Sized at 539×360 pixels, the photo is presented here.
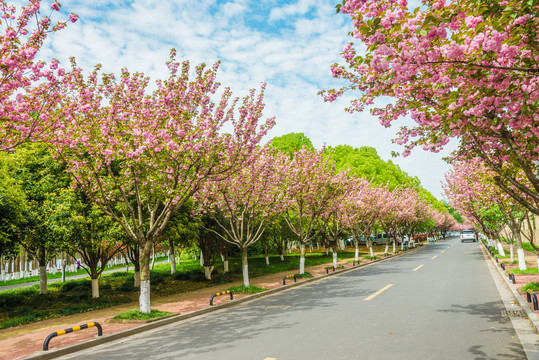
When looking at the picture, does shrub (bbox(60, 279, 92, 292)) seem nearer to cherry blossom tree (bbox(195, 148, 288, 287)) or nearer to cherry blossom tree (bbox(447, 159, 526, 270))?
cherry blossom tree (bbox(195, 148, 288, 287))

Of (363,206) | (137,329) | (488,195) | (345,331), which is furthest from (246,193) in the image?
(363,206)

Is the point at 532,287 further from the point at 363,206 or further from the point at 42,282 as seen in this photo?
the point at 42,282

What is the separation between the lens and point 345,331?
8.40m

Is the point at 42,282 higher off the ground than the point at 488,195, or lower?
lower

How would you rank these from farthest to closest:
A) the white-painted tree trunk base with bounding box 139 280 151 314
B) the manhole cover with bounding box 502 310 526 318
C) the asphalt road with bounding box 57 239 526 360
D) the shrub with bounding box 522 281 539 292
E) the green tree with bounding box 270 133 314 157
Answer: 1. the green tree with bounding box 270 133 314 157
2. the shrub with bounding box 522 281 539 292
3. the white-painted tree trunk base with bounding box 139 280 151 314
4. the manhole cover with bounding box 502 310 526 318
5. the asphalt road with bounding box 57 239 526 360

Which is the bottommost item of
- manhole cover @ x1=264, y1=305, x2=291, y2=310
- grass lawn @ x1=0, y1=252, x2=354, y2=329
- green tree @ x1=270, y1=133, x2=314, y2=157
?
grass lawn @ x1=0, y1=252, x2=354, y2=329

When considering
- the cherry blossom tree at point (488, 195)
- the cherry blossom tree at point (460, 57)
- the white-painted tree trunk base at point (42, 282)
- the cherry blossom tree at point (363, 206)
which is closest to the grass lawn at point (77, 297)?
the white-painted tree trunk base at point (42, 282)

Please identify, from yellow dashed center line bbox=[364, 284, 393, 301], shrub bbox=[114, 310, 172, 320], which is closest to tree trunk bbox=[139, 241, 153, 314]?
shrub bbox=[114, 310, 172, 320]

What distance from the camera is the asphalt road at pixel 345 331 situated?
6.83 m

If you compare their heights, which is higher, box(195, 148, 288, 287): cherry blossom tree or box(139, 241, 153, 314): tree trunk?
box(195, 148, 288, 287): cherry blossom tree

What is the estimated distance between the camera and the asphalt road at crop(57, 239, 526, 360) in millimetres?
6828

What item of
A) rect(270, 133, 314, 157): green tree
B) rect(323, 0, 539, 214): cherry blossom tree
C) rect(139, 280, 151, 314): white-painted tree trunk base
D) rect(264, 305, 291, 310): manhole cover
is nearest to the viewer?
rect(323, 0, 539, 214): cherry blossom tree

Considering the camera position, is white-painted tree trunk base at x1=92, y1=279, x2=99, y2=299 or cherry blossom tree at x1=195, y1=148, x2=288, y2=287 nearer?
white-painted tree trunk base at x1=92, y1=279, x2=99, y2=299

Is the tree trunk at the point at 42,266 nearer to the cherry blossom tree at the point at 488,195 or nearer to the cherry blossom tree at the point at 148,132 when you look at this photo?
the cherry blossom tree at the point at 148,132
